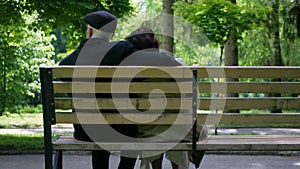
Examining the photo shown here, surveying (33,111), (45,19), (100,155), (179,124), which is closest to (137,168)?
(100,155)

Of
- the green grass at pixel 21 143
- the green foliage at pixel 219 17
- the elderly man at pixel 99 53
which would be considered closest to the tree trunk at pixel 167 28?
the green foliage at pixel 219 17

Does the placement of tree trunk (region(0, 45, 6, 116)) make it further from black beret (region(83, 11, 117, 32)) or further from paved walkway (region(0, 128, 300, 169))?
black beret (region(83, 11, 117, 32))

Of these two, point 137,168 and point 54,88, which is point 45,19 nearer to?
point 137,168

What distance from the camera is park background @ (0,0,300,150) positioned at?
448 inches

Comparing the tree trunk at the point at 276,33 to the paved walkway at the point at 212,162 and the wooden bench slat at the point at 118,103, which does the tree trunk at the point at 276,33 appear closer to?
the paved walkway at the point at 212,162

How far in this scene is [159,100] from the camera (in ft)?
13.6

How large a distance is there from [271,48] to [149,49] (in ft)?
78.0

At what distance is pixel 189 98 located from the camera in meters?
4.21

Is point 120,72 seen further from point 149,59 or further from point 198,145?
point 198,145

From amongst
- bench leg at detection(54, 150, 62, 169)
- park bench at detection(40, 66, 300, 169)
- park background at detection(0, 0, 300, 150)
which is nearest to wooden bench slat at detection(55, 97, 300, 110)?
park bench at detection(40, 66, 300, 169)

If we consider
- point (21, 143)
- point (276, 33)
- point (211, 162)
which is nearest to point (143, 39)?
point (211, 162)

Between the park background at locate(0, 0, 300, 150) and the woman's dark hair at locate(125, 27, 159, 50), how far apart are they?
6.25 m

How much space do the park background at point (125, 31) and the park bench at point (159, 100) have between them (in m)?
6.56

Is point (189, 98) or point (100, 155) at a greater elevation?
point (189, 98)
